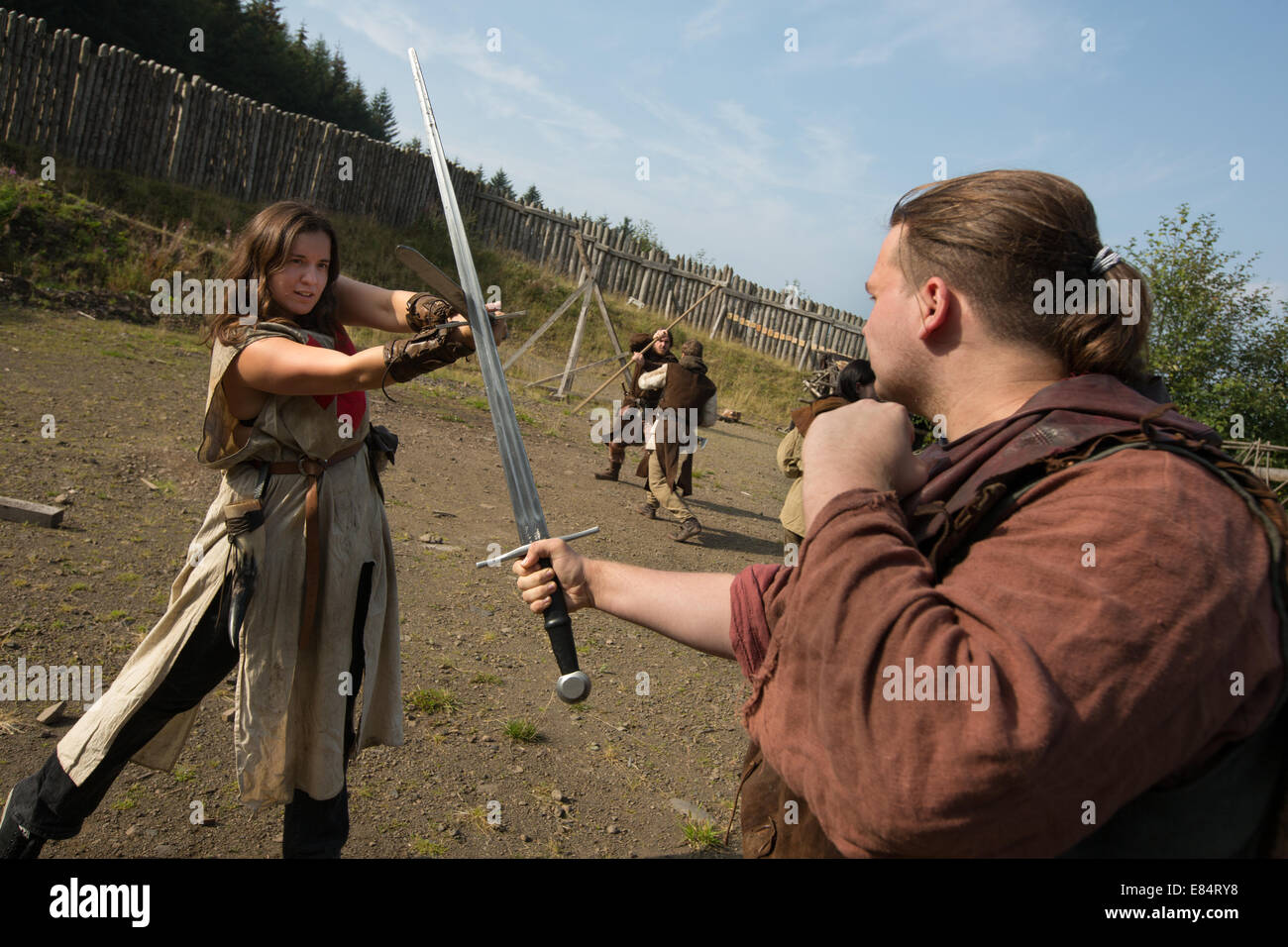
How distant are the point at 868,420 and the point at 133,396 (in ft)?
27.9

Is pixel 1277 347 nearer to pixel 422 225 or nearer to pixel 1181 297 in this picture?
pixel 1181 297

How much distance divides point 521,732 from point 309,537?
1.94m

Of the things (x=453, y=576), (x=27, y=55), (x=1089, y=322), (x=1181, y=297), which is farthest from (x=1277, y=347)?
(x=27, y=55)

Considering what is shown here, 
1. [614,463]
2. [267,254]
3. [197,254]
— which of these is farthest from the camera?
[197,254]

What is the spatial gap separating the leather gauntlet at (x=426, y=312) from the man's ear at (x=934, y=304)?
5.45 ft

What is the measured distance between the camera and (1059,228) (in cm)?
140

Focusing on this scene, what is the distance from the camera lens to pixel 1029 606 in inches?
43.3

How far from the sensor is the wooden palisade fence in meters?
13.6

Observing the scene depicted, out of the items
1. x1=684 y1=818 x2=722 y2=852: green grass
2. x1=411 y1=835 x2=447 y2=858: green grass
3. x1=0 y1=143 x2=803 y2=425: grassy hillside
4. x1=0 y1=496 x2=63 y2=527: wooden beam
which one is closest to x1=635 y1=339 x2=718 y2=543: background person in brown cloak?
x1=684 y1=818 x2=722 y2=852: green grass

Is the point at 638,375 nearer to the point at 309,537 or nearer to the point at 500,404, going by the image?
the point at 309,537

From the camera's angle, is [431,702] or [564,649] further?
[431,702]

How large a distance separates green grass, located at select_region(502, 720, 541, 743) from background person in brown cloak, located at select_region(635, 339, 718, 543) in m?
4.61

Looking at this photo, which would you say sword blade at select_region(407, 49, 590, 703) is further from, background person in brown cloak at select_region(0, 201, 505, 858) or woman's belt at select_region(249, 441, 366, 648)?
woman's belt at select_region(249, 441, 366, 648)

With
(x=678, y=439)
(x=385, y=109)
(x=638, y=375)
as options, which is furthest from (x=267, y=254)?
(x=385, y=109)
